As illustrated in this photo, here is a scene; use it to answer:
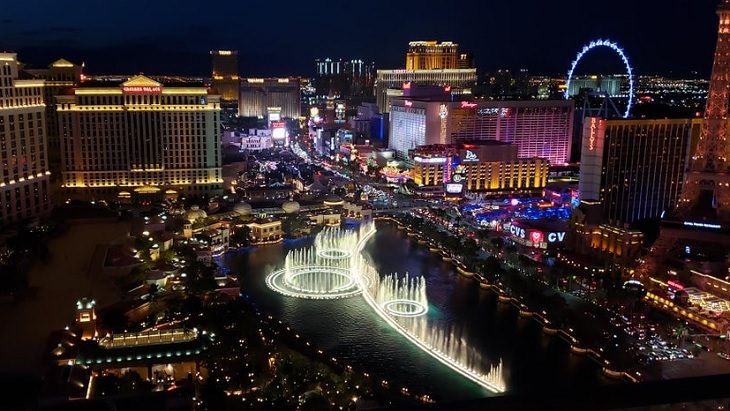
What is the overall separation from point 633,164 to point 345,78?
70243 millimetres

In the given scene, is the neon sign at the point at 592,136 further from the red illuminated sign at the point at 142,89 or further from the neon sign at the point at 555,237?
the red illuminated sign at the point at 142,89

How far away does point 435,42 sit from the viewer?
67250 mm

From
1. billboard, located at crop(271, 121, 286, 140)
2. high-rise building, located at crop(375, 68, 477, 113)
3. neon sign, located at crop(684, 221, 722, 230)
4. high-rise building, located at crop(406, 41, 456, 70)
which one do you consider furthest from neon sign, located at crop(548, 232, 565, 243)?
high-rise building, located at crop(406, 41, 456, 70)

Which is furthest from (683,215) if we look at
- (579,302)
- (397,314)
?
Answer: (397,314)

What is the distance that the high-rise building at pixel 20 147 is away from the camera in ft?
80.9

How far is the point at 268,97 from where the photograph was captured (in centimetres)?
8206

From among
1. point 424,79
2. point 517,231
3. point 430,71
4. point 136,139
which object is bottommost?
point 517,231

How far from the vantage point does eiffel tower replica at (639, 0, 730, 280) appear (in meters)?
24.5

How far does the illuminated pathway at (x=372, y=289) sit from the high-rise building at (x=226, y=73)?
179 feet

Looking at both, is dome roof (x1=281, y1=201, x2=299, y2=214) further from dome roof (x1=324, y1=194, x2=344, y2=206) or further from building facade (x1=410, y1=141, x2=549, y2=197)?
building facade (x1=410, y1=141, x2=549, y2=197)

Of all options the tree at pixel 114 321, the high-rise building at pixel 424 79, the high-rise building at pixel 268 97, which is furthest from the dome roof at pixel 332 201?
the high-rise building at pixel 268 97

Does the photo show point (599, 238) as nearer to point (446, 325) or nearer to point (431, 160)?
point (446, 325)

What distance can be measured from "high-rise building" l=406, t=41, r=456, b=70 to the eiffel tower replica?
42.6 meters

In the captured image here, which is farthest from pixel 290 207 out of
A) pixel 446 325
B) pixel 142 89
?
pixel 446 325
